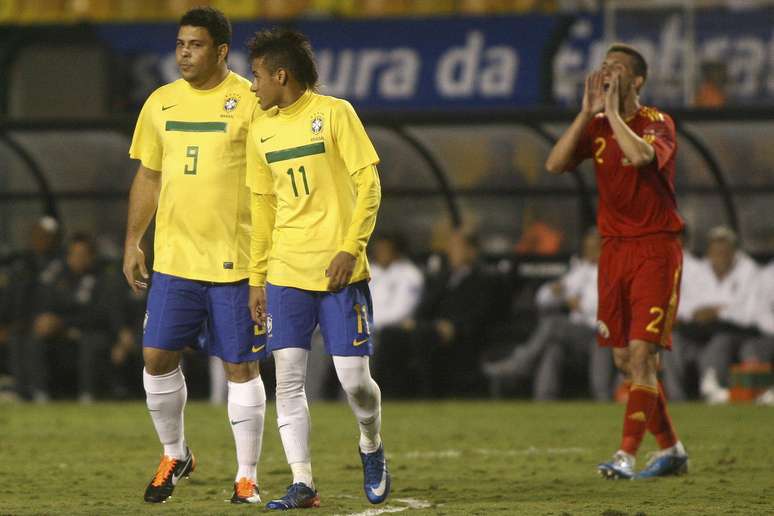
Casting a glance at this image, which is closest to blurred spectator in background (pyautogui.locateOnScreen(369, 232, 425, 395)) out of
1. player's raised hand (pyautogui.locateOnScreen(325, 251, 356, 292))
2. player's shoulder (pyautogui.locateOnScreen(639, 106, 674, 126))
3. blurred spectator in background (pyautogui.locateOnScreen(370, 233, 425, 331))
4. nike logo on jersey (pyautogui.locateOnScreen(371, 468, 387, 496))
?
blurred spectator in background (pyautogui.locateOnScreen(370, 233, 425, 331))

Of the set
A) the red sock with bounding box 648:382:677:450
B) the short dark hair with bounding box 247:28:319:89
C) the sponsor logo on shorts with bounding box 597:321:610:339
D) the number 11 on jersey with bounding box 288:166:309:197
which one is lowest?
the red sock with bounding box 648:382:677:450

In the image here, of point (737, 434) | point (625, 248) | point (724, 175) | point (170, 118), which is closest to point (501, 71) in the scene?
point (724, 175)

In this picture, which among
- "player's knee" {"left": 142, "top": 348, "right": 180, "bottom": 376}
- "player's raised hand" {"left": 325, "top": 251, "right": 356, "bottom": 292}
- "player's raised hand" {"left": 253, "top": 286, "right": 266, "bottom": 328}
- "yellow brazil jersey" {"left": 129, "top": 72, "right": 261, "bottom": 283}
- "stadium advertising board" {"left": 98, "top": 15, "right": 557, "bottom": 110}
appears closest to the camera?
"player's raised hand" {"left": 325, "top": 251, "right": 356, "bottom": 292}

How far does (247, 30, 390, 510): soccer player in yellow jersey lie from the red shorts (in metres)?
1.77

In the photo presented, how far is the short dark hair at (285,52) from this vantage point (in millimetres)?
6465

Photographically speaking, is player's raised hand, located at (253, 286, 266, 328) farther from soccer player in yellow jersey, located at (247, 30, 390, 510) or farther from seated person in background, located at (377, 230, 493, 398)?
seated person in background, located at (377, 230, 493, 398)

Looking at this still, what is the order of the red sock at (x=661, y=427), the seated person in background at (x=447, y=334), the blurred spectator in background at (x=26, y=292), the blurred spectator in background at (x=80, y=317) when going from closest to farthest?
the red sock at (x=661, y=427) → the seated person in background at (x=447, y=334) → the blurred spectator in background at (x=80, y=317) → the blurred spectator in background at (x=26, y=292)

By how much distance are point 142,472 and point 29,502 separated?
1.50m

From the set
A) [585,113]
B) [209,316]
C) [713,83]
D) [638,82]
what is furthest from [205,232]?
[713,83]

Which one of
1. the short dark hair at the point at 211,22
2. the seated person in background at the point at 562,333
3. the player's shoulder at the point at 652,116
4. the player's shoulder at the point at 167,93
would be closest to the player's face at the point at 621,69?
the player's shoulder at the point at 652,116

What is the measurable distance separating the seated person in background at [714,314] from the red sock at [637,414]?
602 centimetres

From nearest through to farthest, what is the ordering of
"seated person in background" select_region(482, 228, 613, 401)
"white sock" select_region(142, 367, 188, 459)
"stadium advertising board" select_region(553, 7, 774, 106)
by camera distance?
"white sock" select_region(142, 367, 188, 459)
"seated person in background" select_region(482, 228, 613, 401)
"stadium advertising board" select_region(553, 7, 774, 106)

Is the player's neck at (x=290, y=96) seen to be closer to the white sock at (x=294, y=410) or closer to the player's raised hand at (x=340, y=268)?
the player's raised hand at (x=340, y=268)

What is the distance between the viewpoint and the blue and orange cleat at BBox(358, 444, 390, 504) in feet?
21.5
